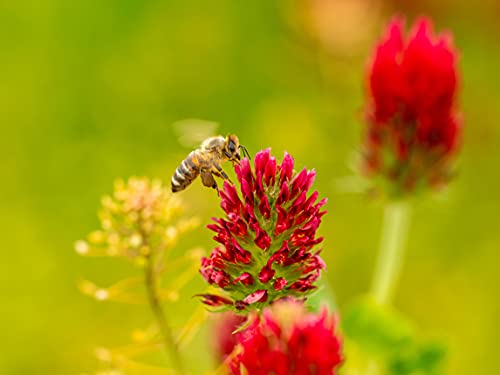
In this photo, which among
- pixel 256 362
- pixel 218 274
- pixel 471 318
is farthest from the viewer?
pixel 471 318

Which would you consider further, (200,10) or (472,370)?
(200,10)

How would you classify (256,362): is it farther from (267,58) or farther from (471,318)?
(267,58)

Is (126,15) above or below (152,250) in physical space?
above

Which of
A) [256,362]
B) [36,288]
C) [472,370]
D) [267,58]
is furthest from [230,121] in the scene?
[256,362]

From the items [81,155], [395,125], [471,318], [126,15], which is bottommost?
[395,125]

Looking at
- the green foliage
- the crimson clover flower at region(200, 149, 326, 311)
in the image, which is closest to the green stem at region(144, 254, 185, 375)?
the crimson clover flower at region(200, 149, 326, 311)

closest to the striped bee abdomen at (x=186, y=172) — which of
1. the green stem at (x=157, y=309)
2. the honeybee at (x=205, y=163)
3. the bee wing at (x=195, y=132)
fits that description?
the honeybee at (x=205, y=163)

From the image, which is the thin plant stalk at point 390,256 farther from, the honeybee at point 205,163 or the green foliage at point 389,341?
the honeybee at point 205,163
